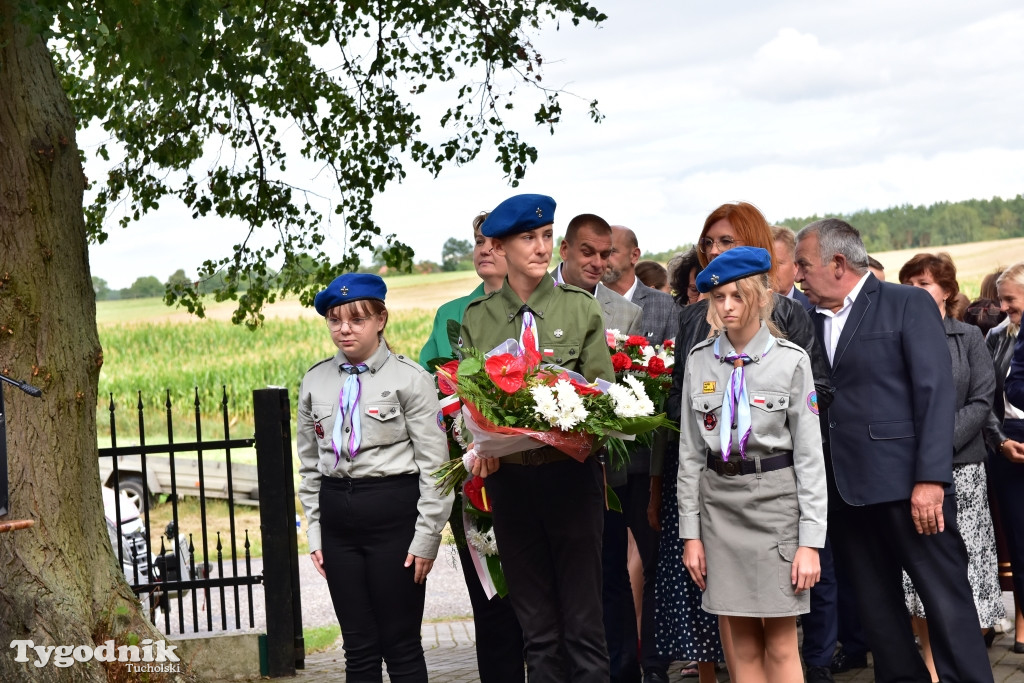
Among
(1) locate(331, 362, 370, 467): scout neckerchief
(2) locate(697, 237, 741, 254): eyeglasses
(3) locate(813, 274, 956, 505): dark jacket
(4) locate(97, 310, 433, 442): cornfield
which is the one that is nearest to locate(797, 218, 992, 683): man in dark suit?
(3) locate(813, 274, 956, 505): dark jacket

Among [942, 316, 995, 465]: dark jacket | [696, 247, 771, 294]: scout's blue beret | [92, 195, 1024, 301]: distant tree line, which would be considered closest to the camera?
[696, 247, 771, 294]: scout's blue beret

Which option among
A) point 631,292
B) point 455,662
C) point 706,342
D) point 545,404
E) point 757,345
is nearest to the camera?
point 545,404

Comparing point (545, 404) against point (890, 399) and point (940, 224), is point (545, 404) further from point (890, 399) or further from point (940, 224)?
point (940, 224)

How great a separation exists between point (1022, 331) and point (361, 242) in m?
6.81

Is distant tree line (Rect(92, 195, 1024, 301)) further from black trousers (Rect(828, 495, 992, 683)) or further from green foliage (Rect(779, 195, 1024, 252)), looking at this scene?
black trousers (Rect(828, 495, 992, 683))

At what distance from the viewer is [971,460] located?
615cm

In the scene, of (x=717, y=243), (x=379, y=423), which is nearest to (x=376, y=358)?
(x=379, y=423)

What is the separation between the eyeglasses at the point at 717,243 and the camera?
509 centimetres

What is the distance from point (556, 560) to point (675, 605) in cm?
145

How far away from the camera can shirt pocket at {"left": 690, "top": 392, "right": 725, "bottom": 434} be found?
4.54m

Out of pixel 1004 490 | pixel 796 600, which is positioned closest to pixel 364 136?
pixel 1004 490

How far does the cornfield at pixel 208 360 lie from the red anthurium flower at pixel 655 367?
22075 mm

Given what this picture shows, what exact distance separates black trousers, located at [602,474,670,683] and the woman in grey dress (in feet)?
4.15

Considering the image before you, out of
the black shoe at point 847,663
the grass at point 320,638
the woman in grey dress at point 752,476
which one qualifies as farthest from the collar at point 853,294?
the grass at point 320,638
